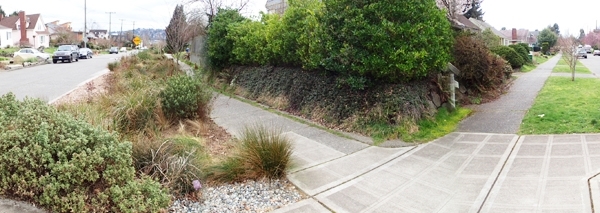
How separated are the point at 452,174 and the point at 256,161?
255cm

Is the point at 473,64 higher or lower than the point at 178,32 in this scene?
lower

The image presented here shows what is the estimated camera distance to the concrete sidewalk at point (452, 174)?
4180 millimetres

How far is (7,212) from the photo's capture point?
10.8ft

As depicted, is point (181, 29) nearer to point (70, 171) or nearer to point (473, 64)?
point (473, 64)

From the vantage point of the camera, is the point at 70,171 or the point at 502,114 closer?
the point at 70,171

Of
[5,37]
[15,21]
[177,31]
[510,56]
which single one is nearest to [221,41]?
[177,31]

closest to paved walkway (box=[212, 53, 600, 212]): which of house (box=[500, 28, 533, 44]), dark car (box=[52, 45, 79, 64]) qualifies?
dark car (box=[52, 45, 79, 64])

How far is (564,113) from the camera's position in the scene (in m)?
7.59

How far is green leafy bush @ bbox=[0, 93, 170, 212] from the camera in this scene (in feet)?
11.0

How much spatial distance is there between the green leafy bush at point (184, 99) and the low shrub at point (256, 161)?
8.00 feet

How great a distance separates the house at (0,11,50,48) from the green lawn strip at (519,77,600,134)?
2462 inches

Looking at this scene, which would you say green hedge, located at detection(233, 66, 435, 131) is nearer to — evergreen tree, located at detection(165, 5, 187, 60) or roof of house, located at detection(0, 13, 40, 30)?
evergreen tree, located at detection(165, 5, 187, 60)

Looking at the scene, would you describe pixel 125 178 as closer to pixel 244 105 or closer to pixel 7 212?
pixel 7 212

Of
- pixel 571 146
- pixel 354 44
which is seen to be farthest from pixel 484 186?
pixel 354 44
